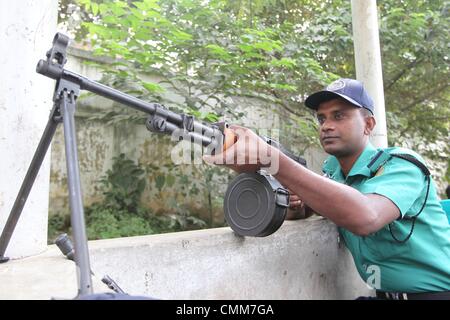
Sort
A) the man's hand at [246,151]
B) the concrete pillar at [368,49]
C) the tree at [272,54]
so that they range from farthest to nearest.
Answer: the tree at [272,54]
the concrete pillar at [368,49]
the man's hand at [246,151]

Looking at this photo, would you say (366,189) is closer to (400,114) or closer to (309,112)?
(309,112)

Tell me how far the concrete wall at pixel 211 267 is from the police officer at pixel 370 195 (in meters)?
0.33

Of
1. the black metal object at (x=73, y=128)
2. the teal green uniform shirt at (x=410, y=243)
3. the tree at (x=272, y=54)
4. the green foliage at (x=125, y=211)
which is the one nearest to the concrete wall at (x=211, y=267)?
the black metal object at (x=73, y=128)

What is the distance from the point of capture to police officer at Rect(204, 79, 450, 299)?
1.41 metres

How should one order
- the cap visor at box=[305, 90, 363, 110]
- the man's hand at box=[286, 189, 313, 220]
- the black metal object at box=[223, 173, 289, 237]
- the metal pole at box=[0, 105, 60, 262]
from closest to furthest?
the metal pole at box=[0, 105, 60, 262], the black metal object at box=[223, 173, 289, 237], the cap visor at box=[305, 90, 363, 110], the man's hand at box=[286, 189, 313, 220]

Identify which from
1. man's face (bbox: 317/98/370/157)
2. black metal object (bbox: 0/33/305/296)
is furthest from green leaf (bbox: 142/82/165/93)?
black metal object (bbox: 0/33/305/296)

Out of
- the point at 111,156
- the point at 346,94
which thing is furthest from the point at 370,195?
the point at 111,156

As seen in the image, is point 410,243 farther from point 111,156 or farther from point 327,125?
point 111,156

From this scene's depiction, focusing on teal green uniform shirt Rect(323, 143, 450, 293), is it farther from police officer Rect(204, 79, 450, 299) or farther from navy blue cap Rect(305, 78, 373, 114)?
navy blue cap Rect(305, 78, 373, 114)

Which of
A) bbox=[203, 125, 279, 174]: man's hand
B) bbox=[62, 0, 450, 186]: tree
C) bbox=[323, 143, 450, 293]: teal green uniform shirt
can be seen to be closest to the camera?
bbox=[203, 125, 279, 174]: man's hand

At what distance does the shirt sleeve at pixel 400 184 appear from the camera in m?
1.48

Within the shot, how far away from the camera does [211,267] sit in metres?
1.81

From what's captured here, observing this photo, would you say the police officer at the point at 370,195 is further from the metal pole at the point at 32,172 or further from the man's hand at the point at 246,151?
the metal pole at the point at 32,172
